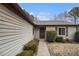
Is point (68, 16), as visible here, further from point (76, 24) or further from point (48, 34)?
point (48, 34)

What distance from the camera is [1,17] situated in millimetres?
3137

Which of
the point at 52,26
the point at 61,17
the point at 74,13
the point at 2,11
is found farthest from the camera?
the point at 52,26

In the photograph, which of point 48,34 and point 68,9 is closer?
point 68,9

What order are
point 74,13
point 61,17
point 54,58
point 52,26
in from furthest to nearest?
point 52,26
point 61,17
point 74,13
point 54,58

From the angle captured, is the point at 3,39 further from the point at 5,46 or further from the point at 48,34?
the point at 48,34

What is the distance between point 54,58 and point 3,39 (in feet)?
3.75

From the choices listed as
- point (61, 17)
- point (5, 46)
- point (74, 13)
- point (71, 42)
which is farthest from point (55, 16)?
point (5, 46)

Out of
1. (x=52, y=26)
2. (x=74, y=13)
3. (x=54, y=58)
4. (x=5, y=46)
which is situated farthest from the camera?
(x=52, y=26)

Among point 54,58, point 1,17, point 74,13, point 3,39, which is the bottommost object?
point 54,58

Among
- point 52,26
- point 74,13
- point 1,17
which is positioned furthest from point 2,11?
point 52,26

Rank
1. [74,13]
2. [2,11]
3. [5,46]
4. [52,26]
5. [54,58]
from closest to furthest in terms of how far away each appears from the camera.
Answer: [54,58] < [2,11] < [5,46] < [74,13] < [52,26]

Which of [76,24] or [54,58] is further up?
[76,24]

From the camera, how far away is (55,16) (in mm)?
7492

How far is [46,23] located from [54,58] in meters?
4.91
